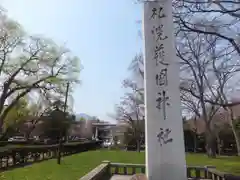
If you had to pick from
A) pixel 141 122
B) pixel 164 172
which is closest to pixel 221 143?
pixel 141 122

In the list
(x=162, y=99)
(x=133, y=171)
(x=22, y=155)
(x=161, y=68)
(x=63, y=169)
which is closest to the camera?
(x=162, y=99)

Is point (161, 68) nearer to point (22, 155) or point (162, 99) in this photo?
point (162, 99)

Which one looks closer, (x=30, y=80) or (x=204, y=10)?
(x=204, y=10)

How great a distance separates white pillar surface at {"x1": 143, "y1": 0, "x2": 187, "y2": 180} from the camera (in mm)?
5309

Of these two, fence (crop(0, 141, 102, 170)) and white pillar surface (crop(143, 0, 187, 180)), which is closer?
white pillar surface (crop(143, 0, 187, 180))

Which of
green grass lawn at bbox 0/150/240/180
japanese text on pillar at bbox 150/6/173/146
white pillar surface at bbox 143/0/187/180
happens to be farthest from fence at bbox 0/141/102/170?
japanese text on pillar at bbox 150/6/173/146

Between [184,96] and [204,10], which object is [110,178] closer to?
[204,10]

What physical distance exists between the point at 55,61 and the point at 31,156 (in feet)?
28.3

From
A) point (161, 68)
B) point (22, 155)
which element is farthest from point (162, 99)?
point (22, 155)

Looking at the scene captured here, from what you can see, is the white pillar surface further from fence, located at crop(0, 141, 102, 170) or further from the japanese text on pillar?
fence, located at crop(0, 141, 102, 170)

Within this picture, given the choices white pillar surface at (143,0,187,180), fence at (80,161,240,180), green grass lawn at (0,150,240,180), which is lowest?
green grass lawn at (0,150,240,180)

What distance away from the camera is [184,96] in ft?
68.4

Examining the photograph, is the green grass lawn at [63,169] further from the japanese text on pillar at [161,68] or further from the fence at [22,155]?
the japanese text on pillar at [161,68]

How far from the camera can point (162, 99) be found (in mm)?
5605
